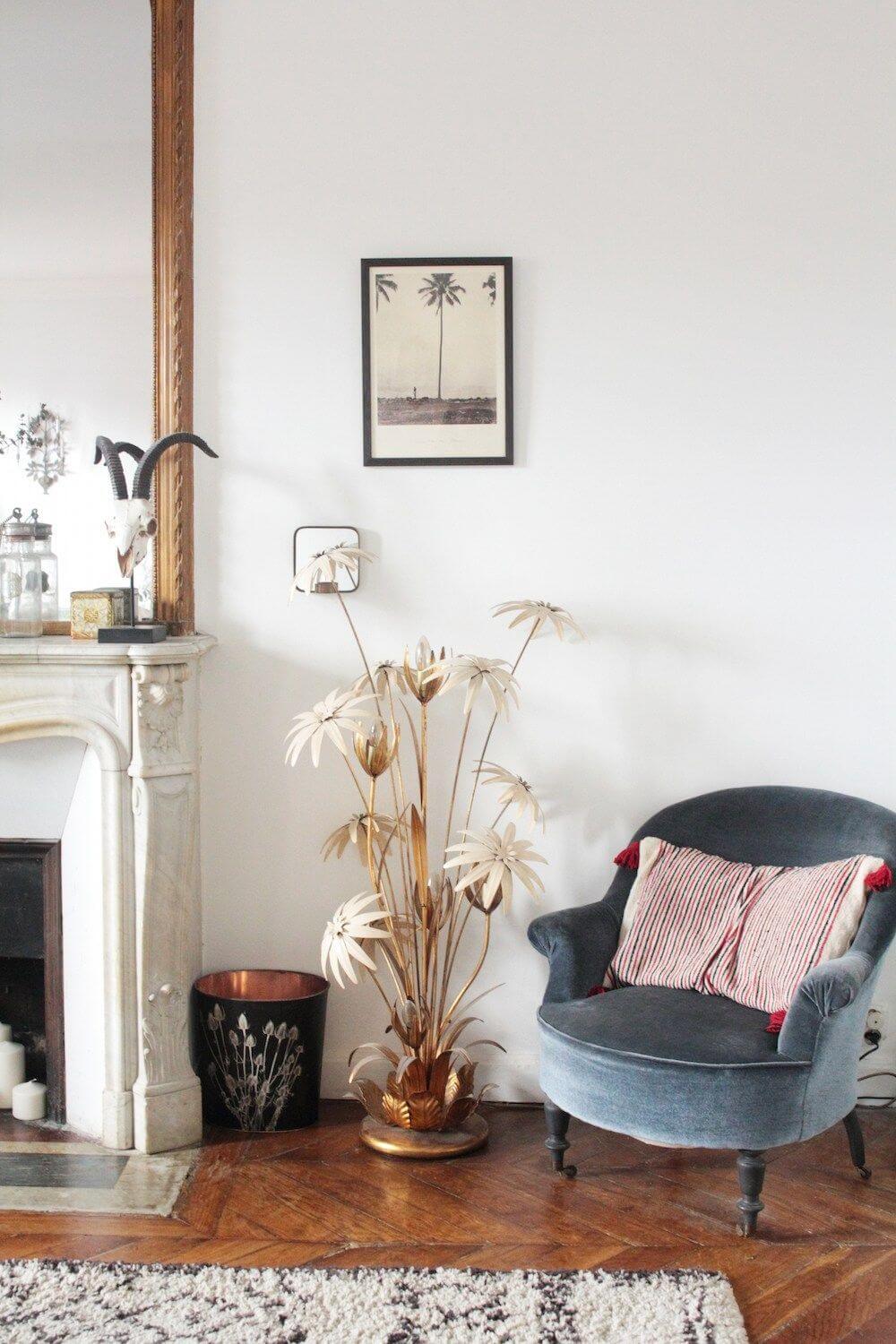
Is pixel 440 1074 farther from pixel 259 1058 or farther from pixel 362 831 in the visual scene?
pixel 362 831

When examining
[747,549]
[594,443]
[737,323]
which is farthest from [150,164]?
[747,549]

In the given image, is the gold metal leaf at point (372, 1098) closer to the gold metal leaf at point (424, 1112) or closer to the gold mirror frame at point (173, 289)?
the gold metal leaf at point (424, 1112)

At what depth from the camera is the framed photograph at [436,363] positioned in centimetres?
321

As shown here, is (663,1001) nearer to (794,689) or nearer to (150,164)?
(794,689)

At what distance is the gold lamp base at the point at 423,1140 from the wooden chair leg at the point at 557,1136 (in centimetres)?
21

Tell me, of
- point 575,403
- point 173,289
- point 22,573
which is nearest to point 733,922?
point 575,403

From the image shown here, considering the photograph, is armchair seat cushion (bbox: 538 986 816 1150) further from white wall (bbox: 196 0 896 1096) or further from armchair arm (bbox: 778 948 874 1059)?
white wall (bbox: 196 0 896 1096)

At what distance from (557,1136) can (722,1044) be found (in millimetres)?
527

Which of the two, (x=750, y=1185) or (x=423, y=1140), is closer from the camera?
(x=750, y=1185)

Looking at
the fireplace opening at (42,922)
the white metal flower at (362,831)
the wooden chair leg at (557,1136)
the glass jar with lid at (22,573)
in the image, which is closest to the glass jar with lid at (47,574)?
the glass jar with lid at (22,573)

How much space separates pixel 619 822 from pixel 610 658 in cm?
43

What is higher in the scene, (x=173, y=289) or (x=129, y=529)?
(x=173, y=289)

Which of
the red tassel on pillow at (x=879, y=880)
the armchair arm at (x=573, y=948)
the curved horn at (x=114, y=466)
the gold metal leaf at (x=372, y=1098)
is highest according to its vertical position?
the curved horn at (x=114, y=466)

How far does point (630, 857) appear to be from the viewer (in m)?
3.12
